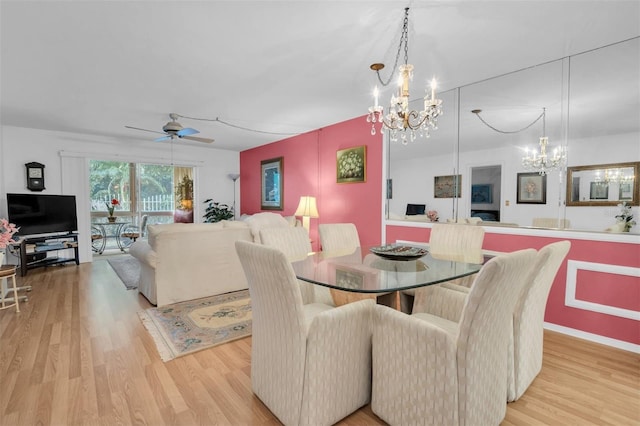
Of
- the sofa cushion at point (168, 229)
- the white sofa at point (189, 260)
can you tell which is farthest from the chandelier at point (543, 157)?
the sofa cushion at point (168, 229)

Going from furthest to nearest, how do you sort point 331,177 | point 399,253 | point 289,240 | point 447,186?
point 331,177, point 447,186, point 289,240, point 399,253

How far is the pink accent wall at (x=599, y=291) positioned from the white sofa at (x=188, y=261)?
3134 millimetres

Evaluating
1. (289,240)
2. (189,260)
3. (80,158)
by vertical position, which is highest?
(80,158)

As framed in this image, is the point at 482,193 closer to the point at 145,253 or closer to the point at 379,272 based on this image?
the point at 379,272

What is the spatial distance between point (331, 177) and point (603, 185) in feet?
10.4

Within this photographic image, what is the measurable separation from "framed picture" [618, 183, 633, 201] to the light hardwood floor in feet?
3.91

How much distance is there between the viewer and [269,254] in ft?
4.35

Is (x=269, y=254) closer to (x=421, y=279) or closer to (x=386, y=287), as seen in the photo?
(x=386, y=287)

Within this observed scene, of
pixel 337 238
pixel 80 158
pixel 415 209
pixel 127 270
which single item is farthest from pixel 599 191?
pixel 80 158

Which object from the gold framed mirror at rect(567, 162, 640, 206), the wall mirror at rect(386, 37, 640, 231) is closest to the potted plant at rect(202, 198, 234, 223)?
the wall mirror at rect(386, 37, 640, 231)

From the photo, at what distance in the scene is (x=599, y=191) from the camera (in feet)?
8.11

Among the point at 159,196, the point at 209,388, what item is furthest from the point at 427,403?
the point at 159,196

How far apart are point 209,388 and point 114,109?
12.5 ft

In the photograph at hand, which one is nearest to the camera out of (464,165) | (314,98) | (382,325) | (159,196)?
(382,325)
